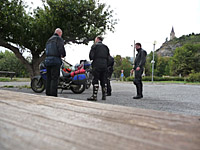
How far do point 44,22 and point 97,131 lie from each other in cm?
1033

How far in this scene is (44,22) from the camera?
10.1m

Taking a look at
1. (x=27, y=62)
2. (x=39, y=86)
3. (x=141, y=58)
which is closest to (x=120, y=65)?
(x=27, y=62)

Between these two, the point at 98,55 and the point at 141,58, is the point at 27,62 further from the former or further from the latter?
the point at 141,58

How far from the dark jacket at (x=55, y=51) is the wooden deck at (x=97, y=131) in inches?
179

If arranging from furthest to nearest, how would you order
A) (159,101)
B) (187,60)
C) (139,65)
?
(187,60), (139,65), (159,101)

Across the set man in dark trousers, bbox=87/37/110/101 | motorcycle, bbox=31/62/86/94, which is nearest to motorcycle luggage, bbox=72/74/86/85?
motorcycle, bbox=31/62/86/94

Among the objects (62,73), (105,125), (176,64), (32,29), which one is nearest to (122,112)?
(105,125)

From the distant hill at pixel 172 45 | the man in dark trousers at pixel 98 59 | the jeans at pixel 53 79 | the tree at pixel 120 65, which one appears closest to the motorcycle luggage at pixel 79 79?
the man in dark trousers at pixel 98 59

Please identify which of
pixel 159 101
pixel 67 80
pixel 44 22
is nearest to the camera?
pixel 159 101

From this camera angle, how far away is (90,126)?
0.72m

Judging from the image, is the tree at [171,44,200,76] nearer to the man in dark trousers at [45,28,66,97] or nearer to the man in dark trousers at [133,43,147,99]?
the man in dark trousers at [133,43,147,99]

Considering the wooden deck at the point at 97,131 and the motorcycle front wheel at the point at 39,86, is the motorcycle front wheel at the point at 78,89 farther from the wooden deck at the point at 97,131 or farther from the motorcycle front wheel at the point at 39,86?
the wooden deck at the point at 97,131

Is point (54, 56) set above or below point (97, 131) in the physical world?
above

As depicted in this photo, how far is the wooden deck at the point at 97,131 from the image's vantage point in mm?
549
